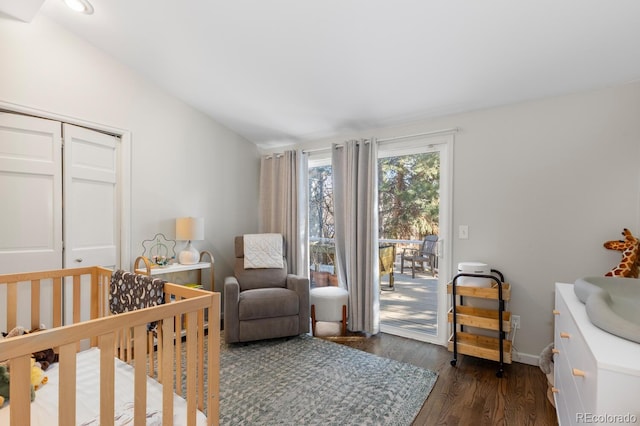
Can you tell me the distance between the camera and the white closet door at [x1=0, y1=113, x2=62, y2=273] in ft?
7.45

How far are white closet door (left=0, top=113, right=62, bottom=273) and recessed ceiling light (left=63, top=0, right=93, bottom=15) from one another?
0.84 metres

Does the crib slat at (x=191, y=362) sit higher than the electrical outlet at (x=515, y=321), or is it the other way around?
the crib slat at (x=191, y=362)

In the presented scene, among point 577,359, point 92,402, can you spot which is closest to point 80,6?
point 92,402

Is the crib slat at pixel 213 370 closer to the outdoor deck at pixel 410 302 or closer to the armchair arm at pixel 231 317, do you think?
the armchair arm at pixel 231 317

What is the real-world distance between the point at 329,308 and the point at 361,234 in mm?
795

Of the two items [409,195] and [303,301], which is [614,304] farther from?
[303,301]

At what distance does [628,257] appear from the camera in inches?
79.5

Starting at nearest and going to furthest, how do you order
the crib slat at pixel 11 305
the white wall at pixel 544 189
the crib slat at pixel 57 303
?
the crib slat at pixel 11 305, the crib slat at pixel 57 303, the white wall at pixel 544 189

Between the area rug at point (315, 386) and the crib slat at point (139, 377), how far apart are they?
0.92 metres

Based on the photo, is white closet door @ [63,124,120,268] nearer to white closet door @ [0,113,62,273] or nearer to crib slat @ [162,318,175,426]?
white closet door @ [0,113,62,273]

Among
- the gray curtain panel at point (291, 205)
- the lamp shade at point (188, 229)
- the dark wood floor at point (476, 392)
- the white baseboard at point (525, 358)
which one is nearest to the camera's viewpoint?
the dark wood floor at point (476, 392)

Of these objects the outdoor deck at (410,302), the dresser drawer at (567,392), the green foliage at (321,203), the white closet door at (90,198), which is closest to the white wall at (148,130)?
the white closet door at (90,198)

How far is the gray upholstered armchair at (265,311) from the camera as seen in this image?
2799 mm

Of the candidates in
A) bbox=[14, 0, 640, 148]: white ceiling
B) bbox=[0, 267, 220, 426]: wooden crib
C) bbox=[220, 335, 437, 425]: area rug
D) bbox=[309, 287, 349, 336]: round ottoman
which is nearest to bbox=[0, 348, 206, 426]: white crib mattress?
bbox=[0, 267, 220, 426]: wooden crib
